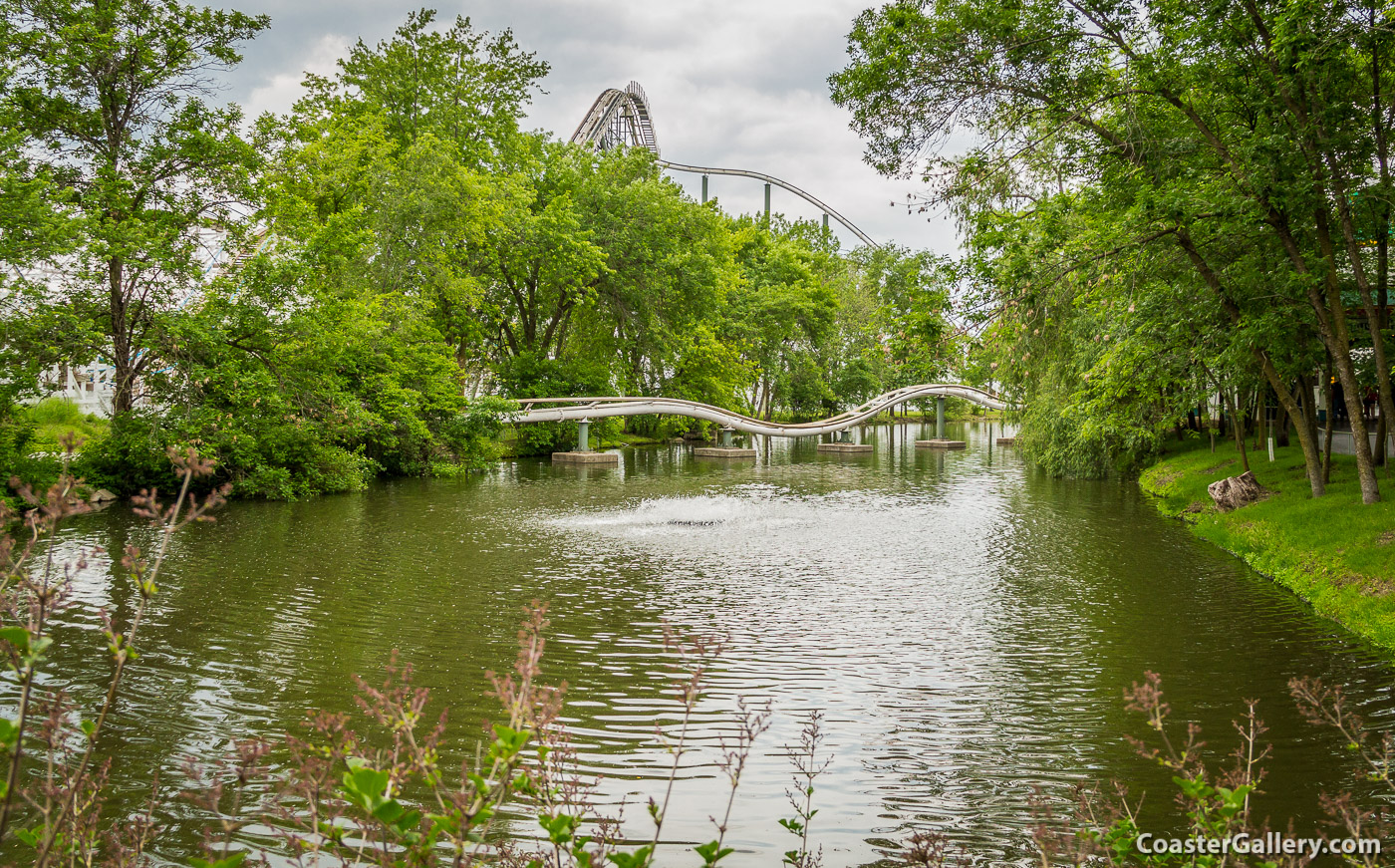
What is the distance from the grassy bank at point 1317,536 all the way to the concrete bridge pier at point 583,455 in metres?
20.3

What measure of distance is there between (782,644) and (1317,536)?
8.32 metres

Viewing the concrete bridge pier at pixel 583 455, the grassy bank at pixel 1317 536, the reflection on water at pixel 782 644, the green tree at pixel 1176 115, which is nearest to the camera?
the reflection on water at pixel 782 644

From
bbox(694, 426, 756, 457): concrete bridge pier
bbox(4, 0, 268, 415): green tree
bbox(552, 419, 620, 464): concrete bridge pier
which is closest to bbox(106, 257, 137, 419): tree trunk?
bbox(4, 0, 268, 415): green tree

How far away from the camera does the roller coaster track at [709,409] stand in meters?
34.8

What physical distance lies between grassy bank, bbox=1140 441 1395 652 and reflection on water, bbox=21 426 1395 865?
42 centimetres

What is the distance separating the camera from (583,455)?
35.0 m

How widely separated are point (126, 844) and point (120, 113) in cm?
1819

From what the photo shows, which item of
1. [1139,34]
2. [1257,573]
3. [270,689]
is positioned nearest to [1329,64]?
[1139,34]

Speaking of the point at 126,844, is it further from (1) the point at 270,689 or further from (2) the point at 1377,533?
(2) the point at 1377,533

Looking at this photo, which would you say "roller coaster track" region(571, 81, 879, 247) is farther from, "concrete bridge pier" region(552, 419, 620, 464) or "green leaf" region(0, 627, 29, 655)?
"green leaf" region(0, 627, 29, 655)

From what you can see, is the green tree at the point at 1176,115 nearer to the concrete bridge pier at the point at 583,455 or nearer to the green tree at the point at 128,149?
the green tree at the point at 128,149

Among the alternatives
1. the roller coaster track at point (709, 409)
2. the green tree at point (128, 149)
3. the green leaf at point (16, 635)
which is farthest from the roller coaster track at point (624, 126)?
the green leaf at point (16, 635)

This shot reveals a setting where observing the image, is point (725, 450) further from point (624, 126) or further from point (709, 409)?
point (624, 126)

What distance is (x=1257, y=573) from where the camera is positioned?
13211mm
